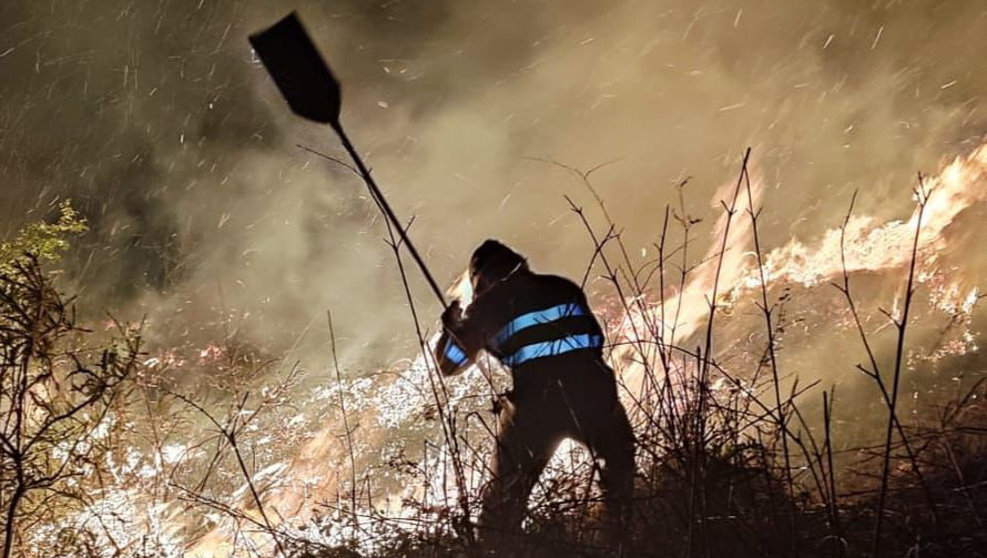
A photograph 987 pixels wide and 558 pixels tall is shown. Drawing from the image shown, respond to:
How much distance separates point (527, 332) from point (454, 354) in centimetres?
41

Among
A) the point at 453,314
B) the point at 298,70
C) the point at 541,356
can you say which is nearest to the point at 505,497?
the point at 541,356

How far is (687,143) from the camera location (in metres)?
13.9

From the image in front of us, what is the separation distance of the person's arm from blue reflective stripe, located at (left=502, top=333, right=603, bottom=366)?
21 centimetres

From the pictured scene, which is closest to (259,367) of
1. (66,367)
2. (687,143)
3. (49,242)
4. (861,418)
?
(66,367)

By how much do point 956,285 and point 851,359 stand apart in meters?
1.53

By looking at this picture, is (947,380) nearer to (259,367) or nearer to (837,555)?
(837,555)

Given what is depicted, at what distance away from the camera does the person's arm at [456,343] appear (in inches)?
129

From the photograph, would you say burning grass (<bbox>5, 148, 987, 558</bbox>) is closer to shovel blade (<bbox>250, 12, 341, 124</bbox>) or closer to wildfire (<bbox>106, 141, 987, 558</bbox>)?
wildfire (<bbox>106, 141, 987, 558</bbox>)

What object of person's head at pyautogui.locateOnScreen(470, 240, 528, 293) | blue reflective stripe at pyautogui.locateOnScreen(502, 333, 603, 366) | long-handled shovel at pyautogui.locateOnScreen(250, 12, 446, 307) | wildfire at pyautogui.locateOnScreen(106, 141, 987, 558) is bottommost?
blue reflective stripe at pyautogui.locateOnScreen(502, 333, 603, 366)

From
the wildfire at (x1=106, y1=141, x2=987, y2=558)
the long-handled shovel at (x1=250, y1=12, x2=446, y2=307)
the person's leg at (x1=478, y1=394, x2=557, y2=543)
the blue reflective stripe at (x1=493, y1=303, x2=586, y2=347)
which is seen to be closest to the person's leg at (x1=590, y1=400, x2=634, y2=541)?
the person's leg at (x1=478, y1=394, x2=557, y2=543)

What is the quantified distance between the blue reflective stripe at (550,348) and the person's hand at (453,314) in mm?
314

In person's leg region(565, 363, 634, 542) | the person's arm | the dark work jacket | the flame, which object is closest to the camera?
person's leg region(565, 363, 634, 542)

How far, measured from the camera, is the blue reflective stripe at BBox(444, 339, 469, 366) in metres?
3.33

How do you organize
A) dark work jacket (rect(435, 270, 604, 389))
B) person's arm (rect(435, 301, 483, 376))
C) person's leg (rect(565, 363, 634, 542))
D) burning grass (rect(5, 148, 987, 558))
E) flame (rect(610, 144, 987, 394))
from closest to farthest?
1. burning grass (rect(5, 148, 987, 558))
2. person's leg (rect(565, 363, 634, 542))
3. person's arm (rect(435, 301, 483, 376))
4. dark work jacket (rect(435, 270, 604, 389))
5. flame (rect(610, 144, 987, 394))
